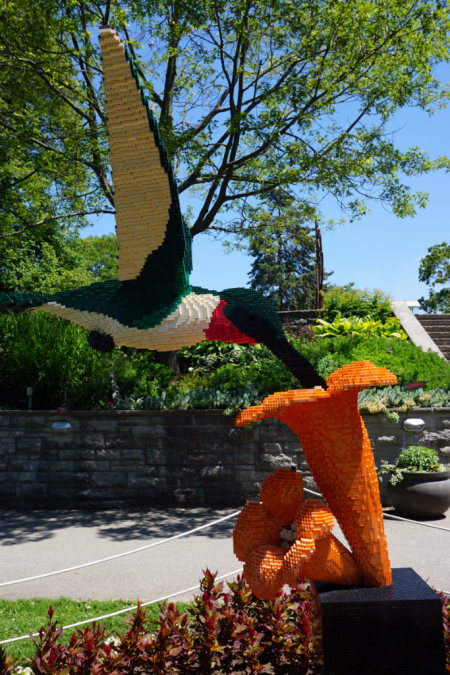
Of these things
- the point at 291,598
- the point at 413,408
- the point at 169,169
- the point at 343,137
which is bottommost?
the point at 291,598

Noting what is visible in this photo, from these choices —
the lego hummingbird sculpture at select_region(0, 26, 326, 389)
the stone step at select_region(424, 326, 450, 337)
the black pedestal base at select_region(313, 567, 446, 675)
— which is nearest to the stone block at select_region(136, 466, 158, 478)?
the black pedestal base at select_region(313, 567, 446, 675)

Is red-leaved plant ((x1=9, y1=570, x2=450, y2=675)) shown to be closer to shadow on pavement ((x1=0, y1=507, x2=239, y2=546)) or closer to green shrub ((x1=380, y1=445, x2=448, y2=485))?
shadow on pavement ((x1=0, y1=507, x2=239, y2=546))

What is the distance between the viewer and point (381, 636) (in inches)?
95.1

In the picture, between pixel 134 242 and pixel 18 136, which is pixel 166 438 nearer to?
pixel 134 242

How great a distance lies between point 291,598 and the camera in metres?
3.52

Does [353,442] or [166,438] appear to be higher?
[353,442]

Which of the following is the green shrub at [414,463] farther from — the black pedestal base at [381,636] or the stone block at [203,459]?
the black pedestal base at [381,636]

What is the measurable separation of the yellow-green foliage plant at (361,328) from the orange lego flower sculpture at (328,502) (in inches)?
339

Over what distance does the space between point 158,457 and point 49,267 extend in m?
14.8

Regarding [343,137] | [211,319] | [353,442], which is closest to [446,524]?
[353,442]

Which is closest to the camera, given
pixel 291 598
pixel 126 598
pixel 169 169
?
pixel 169 169

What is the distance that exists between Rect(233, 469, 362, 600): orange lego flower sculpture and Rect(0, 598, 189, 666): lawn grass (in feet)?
5.59

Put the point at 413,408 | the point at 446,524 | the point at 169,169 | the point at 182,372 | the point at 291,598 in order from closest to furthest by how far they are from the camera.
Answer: the point at 169,169
the point at 291,598
the point at 446,524
the point at 413,408
the point at 182,372

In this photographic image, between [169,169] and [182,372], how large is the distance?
8745 millimetres
